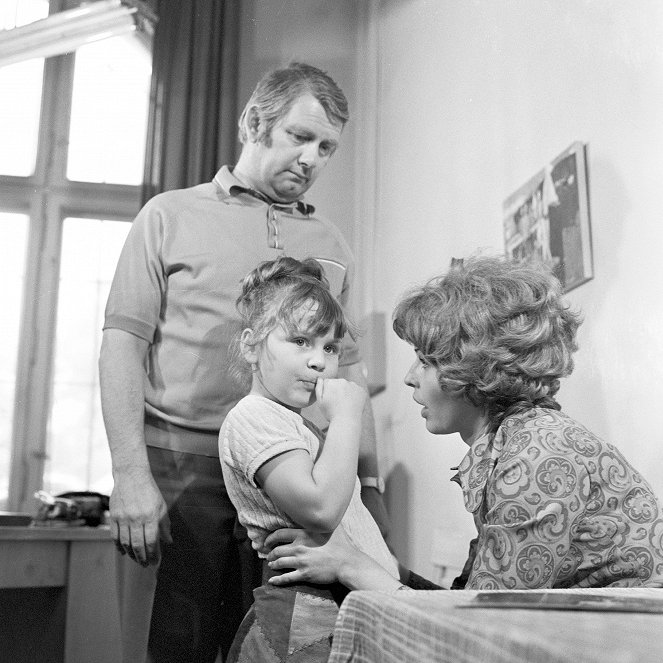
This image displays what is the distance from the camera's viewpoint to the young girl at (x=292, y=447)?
1.08 meters

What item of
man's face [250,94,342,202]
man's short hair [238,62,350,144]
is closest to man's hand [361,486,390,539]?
man's face [250,94,342,202]

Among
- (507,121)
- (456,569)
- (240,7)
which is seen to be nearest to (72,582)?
(456,569)

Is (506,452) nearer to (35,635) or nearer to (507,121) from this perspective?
(35,635)

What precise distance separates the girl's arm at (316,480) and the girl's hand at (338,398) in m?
0.03

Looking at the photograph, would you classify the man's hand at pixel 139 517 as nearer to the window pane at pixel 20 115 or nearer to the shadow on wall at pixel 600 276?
the window pane at pixel 20 115

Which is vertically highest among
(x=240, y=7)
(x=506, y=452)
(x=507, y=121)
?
(x=240, y=7)

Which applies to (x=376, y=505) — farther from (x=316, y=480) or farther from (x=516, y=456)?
(x=516, y=456)

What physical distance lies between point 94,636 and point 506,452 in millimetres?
680

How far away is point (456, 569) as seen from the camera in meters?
1.50

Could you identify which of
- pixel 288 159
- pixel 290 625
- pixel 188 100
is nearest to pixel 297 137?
pixel 288 159

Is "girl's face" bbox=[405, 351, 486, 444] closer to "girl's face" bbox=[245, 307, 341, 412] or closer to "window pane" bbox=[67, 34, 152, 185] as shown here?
"girl's face" bbox=[245, 307, 341, 412]

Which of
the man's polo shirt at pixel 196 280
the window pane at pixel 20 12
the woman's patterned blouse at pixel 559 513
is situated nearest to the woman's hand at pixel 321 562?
the woman's patterned blouse at pixel 559 513

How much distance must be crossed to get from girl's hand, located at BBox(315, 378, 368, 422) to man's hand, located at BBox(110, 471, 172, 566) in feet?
0.94

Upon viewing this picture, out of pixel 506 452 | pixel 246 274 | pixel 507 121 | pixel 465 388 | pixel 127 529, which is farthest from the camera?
pixel 507 121
